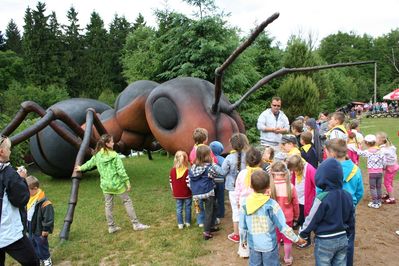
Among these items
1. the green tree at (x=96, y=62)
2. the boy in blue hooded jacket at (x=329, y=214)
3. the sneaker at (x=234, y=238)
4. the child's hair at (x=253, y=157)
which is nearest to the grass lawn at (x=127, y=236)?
the sneaker at (x=234, y=238)

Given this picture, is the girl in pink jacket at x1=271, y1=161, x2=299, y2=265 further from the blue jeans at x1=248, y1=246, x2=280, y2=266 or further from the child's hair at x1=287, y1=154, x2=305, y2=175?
the blue jeans at x1=248, y1=246, x2=280, y2=266

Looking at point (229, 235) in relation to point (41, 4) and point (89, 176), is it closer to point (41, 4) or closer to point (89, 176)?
point (89, 176)

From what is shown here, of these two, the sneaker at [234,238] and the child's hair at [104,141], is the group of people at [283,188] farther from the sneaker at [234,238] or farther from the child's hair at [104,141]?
the child's hair at [104,141]

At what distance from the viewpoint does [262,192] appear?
350 cm

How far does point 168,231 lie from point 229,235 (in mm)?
906

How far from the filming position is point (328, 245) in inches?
131

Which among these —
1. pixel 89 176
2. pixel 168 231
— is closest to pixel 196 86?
pixel 168 231

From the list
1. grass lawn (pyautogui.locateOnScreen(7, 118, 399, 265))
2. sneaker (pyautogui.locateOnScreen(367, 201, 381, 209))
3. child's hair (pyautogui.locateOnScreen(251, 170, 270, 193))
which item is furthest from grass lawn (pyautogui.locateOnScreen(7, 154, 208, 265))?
sneaker (pyautogui.locateOnScreen(367, 201, 381, 209))

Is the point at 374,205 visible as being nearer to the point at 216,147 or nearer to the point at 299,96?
the point at 216,147

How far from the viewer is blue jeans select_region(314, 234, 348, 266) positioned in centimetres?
334

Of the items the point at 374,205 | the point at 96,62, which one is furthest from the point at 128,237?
the point at 96,62

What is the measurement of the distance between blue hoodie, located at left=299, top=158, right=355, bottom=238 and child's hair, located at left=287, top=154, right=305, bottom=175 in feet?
3.68

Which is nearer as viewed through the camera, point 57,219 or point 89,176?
point 57,219

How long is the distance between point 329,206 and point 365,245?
2.00 m
